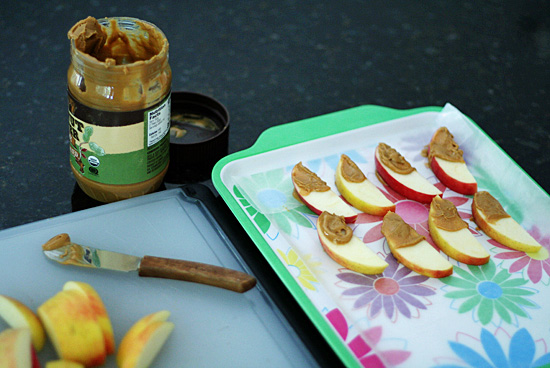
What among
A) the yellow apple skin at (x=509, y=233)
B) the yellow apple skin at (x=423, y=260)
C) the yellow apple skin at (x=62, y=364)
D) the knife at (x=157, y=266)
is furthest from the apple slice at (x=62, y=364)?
the yellow apple skin at (x=509, y=233)

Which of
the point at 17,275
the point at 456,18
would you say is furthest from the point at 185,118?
the point at 456,18

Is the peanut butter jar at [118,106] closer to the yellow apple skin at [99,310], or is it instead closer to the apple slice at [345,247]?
the yellow apple skin at [99,310]

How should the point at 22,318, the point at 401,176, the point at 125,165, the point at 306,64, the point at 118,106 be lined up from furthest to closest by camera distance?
the point at 306,64 → the point at 401,176 → the point at 125,165 → the point at 118,106 → the point at 22,318

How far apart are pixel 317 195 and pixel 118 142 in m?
0.51

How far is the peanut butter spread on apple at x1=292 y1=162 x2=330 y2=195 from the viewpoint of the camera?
61.3 inches

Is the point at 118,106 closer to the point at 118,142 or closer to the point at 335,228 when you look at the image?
the point at 118,142

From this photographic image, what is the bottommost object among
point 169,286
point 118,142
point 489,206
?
point 169,286

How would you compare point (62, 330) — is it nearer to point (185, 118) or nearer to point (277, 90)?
point (185, 118)

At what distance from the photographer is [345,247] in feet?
4.66

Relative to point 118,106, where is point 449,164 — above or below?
below

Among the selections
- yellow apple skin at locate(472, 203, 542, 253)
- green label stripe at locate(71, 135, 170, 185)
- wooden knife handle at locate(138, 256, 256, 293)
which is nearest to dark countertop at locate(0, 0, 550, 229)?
green label stripe at locate(71, 135, 170, 185)

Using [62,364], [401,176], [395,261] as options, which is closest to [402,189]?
[401,176]

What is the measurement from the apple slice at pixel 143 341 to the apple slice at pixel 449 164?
2.81ft

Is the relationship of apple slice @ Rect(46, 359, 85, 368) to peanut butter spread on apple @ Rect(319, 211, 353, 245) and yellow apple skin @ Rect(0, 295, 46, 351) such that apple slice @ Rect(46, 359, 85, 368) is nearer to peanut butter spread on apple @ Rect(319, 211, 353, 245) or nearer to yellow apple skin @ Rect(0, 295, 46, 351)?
yellow apple skin @ Rect(0, 295, 46, 351)
